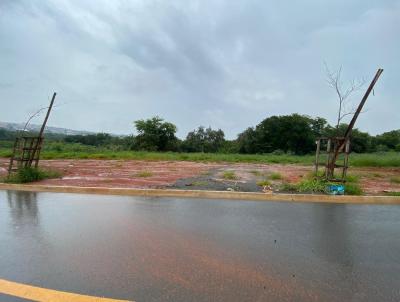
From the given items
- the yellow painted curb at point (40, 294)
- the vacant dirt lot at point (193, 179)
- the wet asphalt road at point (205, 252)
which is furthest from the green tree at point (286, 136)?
the yellow painted curb at point (40, 294)

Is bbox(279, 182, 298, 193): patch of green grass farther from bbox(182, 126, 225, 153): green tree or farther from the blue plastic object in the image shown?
bbox(182, 126, 225, 153): green tree

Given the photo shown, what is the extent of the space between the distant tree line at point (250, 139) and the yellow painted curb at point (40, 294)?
53.8 metres

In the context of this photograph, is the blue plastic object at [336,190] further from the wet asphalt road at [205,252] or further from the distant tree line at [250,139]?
the distant tree line at [250,139]

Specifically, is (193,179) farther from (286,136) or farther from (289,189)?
(286,136)

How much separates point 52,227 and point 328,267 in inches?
183

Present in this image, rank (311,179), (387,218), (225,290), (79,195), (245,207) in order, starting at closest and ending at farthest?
(225,290) < (387,218) < (245,207) < (79,195) < (311,179)

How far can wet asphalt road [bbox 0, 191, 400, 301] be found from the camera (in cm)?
367

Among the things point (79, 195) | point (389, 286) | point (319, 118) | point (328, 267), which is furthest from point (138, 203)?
point (319, 118)

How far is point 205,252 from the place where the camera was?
4855 mm

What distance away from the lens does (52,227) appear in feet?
20.3

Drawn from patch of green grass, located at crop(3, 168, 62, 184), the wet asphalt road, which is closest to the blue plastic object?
the wet asphalt road

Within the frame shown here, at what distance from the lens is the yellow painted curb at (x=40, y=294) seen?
11.1 ft

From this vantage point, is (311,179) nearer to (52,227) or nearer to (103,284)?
(52,227)

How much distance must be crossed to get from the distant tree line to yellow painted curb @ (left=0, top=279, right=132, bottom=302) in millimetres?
53750
